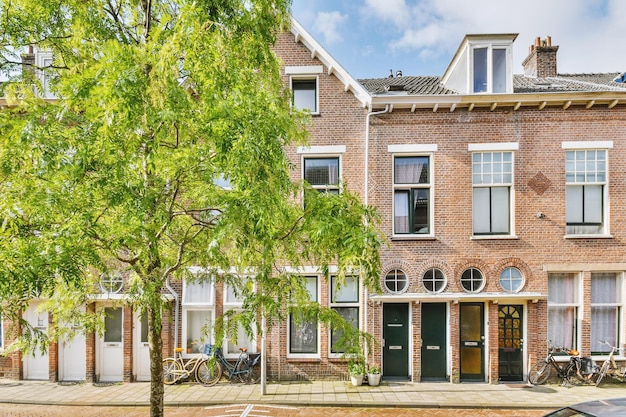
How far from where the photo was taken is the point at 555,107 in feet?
37.8

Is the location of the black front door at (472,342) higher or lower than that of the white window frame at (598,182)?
lower

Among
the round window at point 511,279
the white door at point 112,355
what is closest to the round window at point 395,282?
the round window at point 511,279

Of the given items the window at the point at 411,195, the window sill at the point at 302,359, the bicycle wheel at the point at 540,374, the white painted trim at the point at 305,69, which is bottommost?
the bicycle wheel at the point at 540,374

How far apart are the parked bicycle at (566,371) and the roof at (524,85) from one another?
26.1 feet

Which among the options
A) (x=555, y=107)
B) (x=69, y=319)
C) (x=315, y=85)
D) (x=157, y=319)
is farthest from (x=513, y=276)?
(x=69, y=319)

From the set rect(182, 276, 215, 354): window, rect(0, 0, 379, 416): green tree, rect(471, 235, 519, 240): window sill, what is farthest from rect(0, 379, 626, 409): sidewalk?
rect(0, 0, 379, 416): green tree

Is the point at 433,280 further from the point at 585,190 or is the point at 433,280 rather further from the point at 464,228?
the point at 585,190

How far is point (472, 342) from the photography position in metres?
11.4

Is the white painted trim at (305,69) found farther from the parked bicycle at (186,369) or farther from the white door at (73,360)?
the white door at (73,360)

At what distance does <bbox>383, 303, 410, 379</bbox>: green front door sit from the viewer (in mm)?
11422

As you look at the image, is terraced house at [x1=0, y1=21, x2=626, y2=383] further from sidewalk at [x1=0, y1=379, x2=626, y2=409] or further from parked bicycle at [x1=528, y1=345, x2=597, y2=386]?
sidewalk at [x1=0, y1=379, x2=626, y2=409]

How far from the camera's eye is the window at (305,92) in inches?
473

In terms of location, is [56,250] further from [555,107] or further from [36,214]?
[555,107]

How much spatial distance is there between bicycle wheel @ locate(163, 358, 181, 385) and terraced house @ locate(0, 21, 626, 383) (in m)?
0.66
